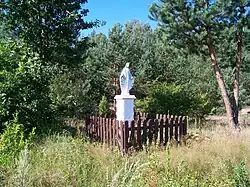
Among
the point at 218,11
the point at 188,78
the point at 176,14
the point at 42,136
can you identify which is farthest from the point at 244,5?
the point at 188,78

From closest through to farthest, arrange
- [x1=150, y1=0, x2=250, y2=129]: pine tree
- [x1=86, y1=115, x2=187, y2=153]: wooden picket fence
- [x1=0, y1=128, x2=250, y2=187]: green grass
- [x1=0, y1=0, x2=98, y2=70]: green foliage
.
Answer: [x1=0, y1=128, x2=250, y2=187]: green grass
[x1=86, y1=115, x2=187, y2=153]: wooden picket fence
[x1=0, y1=0, x2=98, y2=70]: green foliage
[x1=150, y1=0, x2=250, y2=129]: pine tree

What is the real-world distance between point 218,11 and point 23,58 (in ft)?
23.4

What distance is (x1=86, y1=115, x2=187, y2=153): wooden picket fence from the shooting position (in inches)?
313

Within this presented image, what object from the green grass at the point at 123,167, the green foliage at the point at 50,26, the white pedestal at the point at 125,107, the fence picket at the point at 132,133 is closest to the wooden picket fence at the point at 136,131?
the fence picket at the point at 132,133

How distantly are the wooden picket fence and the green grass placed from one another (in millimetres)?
1332

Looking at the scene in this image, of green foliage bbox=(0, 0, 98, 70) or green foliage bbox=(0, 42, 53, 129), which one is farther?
green foliage bbox=(0, 0, 98, 70)

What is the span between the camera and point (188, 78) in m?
24.8

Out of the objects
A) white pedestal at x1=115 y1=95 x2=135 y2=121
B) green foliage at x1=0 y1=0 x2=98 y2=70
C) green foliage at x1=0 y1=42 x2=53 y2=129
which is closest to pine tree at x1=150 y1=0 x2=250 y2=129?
green foliage at x1=0 y1=0 x2=98 y2=70

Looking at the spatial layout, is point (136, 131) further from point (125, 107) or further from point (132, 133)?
point (125, 107)

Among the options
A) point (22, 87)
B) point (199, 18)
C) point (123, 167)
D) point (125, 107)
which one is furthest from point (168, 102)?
point (123, 167)

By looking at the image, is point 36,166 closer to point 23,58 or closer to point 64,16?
point 23,58

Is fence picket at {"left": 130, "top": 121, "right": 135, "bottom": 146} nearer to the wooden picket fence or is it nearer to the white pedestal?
the wooden picket fence

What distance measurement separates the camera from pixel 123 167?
16.9 ft

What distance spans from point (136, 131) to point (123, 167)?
297 cm
